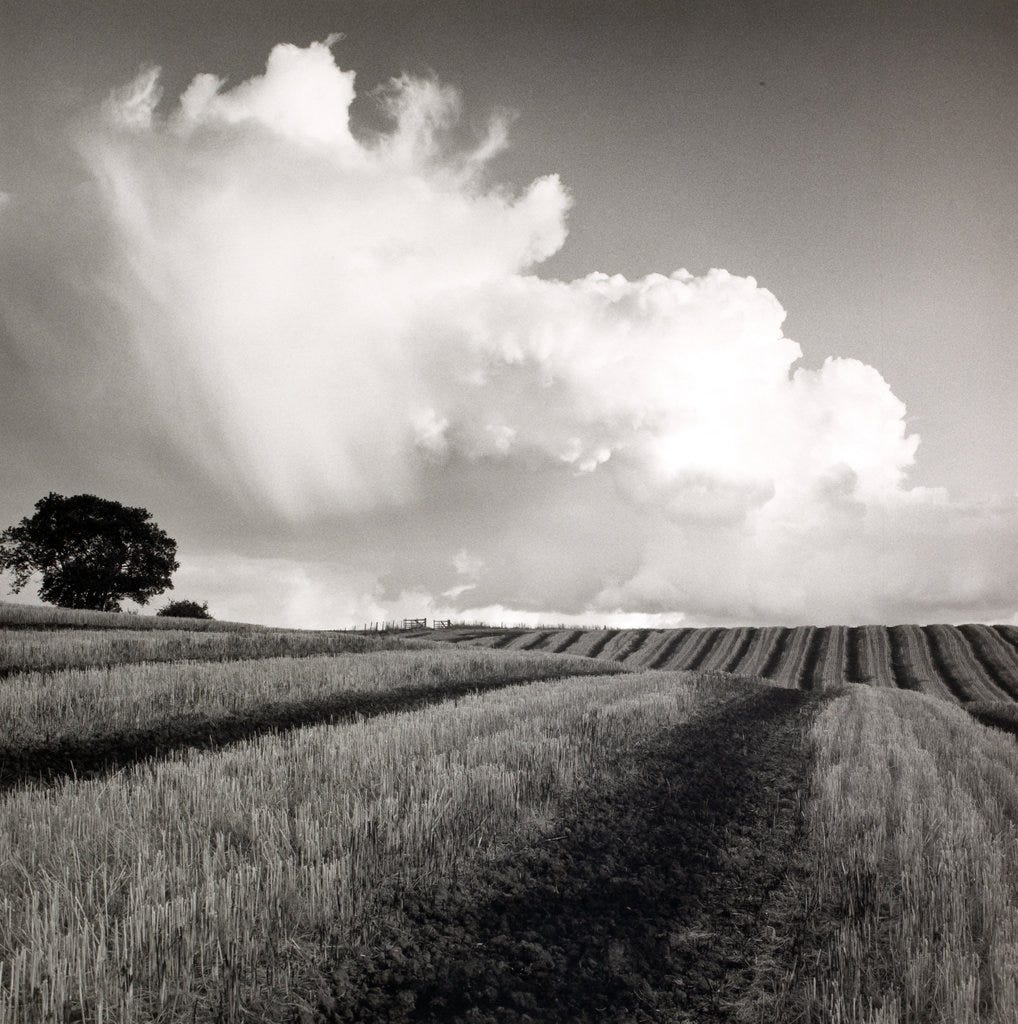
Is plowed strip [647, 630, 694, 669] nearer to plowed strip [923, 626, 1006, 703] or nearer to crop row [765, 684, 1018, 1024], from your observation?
plowed strip [923, 626, 1006, 703]

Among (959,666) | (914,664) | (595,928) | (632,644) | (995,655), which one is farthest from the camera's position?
(632,644)

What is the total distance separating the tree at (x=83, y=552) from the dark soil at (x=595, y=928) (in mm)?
67283

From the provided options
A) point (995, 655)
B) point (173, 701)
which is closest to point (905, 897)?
point (173, 701)

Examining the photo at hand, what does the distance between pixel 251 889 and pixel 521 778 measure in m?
4.68

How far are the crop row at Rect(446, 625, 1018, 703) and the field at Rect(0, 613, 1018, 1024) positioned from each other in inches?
1554

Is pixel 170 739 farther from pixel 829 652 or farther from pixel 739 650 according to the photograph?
pixel 829 652

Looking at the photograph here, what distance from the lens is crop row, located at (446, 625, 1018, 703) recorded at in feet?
163

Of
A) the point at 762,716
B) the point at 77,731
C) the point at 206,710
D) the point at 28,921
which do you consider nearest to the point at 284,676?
the point at 206,710

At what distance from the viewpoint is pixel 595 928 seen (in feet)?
18.9

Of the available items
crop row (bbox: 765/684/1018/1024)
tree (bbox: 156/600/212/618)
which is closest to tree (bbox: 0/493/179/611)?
tree (bbox: 156/600/212/618)

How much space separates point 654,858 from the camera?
7.49m

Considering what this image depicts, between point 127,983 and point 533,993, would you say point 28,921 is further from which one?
point 533,993

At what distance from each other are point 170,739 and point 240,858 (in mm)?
9706

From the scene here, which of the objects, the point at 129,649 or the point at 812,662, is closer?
the point at 129,649
